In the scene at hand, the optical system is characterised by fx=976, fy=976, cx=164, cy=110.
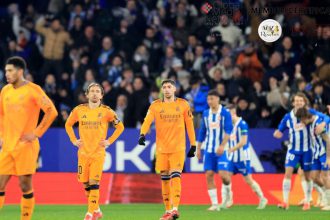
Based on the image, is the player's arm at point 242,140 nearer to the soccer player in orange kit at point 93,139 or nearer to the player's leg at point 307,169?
the player's leg at point 307,169

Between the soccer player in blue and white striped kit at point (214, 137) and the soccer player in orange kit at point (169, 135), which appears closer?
the soccer player in orange kit at point (169, 135)

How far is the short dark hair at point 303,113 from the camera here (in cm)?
1866

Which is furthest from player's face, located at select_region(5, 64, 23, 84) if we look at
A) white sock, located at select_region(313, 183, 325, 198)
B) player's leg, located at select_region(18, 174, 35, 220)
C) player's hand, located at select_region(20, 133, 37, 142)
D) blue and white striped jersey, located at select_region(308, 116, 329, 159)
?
white sock, located at select_region(313, 183, 325, 198)

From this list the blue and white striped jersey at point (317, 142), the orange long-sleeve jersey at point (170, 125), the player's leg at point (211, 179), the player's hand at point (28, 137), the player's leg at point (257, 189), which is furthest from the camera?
the player's leg at point (257, 189)

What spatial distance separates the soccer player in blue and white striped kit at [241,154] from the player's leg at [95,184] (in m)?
4.59

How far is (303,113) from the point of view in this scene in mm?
18688

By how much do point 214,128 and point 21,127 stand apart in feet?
22.1

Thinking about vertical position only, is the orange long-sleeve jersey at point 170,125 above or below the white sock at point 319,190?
above

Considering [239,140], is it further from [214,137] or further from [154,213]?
[154,213]

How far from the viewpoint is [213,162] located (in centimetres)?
1923

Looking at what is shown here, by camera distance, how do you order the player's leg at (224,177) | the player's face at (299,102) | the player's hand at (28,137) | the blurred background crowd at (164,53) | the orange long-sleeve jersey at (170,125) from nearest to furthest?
the player's hand at (28,137), the orange long-sleeve jersey at (170,125), the player's face at (299,102), the player's leg at (224,177), the blurred background crowd at (164,53)

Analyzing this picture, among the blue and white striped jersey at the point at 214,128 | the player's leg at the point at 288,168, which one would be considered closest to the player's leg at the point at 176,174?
the blue and white striped jersey at the point at 214,128

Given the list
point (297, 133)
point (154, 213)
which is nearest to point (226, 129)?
point (297, 133)

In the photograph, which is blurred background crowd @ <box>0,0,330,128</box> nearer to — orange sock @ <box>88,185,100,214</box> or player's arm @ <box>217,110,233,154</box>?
player's arm @ <box>217,110,233,154</box>
